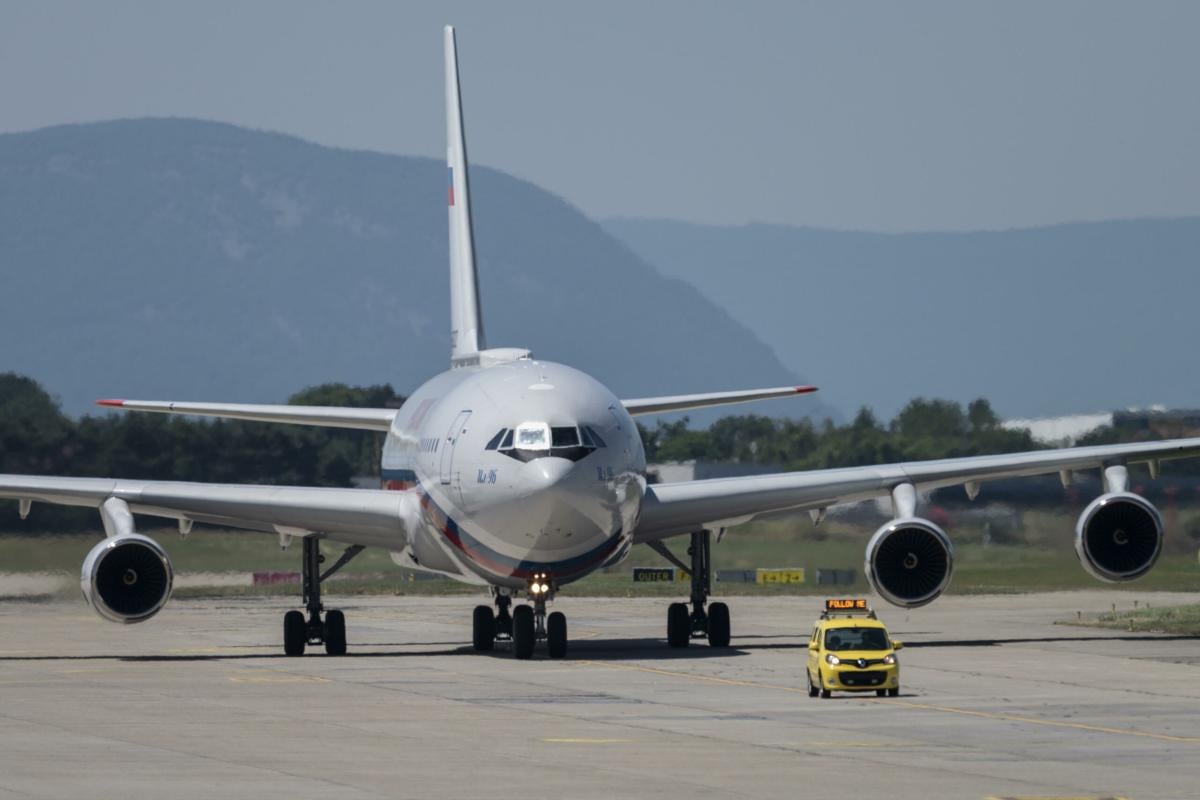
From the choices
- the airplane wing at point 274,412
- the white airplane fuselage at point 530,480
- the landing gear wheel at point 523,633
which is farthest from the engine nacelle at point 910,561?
the airplane wing at point 274,412

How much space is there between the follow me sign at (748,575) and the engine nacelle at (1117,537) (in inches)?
778

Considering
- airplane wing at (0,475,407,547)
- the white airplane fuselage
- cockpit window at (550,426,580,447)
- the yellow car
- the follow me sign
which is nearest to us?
the yellow car

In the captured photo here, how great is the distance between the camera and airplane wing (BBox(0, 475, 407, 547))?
115 ft

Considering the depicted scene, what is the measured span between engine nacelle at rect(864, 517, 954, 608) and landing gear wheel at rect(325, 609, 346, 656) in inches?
328

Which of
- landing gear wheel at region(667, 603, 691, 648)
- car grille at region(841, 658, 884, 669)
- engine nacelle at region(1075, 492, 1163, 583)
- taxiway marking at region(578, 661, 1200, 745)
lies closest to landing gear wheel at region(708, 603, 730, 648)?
landing gear wheel at region(667, 603, 691, 648)

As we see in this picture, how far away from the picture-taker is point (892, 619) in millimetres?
→ 47094

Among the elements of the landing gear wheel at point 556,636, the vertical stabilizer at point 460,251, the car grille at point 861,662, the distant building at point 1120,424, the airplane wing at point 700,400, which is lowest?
the car grille at point 861,662

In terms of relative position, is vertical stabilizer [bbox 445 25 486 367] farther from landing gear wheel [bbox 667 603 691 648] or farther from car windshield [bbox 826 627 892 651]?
car windshield [bbox 826 627 892 651]

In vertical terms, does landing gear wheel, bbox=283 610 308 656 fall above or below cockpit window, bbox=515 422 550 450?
below

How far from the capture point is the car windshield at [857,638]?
91.8 feet

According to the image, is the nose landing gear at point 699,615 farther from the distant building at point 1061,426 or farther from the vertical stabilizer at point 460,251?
the distant building at point 1061,426

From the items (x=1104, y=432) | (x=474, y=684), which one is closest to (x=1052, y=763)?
(x=474, y=684)

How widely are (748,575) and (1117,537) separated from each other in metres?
29.5

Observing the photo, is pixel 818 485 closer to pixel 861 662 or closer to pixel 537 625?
pixel 537 625
